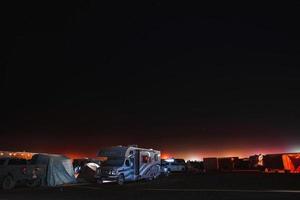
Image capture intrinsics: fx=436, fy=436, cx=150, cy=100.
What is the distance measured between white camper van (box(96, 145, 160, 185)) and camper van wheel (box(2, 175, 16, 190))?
6.19 meters

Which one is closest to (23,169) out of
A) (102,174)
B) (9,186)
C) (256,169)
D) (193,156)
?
(9,186)

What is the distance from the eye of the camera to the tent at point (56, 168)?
30.1 metres

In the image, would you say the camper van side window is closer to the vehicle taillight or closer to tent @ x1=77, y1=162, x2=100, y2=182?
tent @ x1=77, y1=162, x2=100, y2=182

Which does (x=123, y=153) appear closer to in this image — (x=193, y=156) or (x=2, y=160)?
(x=2, y=160)

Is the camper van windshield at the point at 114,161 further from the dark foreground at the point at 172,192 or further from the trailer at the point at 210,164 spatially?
the trailer at the point at 210,164

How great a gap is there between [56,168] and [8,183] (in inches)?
172

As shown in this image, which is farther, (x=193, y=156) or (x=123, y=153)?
(x=193, y=156)

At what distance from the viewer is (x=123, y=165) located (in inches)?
1216

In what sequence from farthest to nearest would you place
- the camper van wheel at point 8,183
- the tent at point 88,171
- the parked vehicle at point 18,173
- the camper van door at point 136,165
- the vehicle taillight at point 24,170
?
1. the tent at point 88,171
2. the camper van door at point 136,165
3. the vehicle taillight at point 24,170
4. the parked vehicle at point 18,173
5. the camper van wheel at point 8,183

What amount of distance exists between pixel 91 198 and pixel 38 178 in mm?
10981

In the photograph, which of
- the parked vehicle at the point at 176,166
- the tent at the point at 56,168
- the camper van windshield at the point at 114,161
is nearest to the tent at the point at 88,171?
the tent at the point at 56,168

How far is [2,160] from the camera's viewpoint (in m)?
28.0

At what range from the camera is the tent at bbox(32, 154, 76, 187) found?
30128 mm

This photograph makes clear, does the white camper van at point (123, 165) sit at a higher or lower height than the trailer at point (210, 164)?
lower
